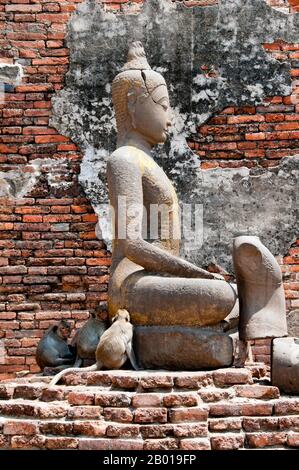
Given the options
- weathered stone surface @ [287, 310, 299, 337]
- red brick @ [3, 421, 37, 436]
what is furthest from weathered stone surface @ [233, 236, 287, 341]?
weathered stone surface @ [287, 310, 299, 337]

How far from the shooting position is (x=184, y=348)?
15.9ft

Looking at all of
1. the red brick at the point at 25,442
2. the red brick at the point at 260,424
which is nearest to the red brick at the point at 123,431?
the red brick at the point at 25,442

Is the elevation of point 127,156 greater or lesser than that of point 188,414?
greater

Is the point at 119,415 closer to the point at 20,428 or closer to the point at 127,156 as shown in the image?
the point at 20,428

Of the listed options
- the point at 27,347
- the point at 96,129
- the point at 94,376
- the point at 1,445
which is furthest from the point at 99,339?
the point at 96,129

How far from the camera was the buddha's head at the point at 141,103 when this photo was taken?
18.0ft

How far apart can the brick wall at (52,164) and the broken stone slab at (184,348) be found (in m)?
2.74

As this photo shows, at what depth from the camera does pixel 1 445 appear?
173 inches

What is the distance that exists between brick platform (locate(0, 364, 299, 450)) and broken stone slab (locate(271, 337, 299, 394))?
13 cm

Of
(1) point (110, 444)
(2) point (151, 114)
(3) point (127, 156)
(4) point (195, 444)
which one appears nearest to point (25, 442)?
(1) point (110, 444)

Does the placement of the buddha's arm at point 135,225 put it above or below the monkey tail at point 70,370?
above

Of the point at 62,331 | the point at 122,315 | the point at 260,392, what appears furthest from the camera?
the point at 62,331

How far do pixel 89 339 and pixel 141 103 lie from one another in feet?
4.71

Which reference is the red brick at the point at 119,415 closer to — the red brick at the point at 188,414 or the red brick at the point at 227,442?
the red brick at the point at 188,414
